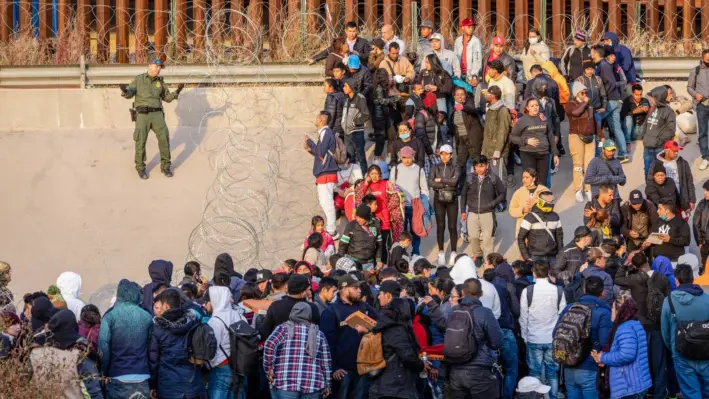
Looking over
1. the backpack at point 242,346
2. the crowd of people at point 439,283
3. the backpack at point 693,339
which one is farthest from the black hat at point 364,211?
A: the backpack at point 693,339

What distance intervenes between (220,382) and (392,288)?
1.71m

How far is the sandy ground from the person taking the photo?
704 inches

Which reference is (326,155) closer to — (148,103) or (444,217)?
(444,217)

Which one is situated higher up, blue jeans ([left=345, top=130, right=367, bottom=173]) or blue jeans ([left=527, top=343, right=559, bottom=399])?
blue jeans ([left=345, top=130, right=367, bottom=173])

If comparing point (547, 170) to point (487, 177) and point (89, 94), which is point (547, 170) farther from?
point (89, 94)

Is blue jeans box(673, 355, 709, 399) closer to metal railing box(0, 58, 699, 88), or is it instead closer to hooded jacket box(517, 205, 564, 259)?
hooded jacket box(517, 205, 564, 259)

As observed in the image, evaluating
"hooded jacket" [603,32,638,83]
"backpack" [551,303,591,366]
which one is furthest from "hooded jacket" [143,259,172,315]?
"hooded jacket" [603,32,638,83]

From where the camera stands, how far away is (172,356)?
1145cm

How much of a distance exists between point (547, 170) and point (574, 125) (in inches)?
41.6

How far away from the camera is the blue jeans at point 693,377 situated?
12.4m

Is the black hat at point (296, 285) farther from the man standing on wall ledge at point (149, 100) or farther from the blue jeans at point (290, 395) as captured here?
the man standing on wall ledge at point (149, 100)

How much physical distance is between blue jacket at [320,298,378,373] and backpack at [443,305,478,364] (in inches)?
26.5

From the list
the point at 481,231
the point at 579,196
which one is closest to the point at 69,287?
the point at 481,231

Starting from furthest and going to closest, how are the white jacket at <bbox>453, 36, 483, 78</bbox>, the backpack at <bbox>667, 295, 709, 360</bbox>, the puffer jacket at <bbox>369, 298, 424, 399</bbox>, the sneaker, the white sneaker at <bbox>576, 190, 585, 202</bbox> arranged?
the white jacket at <bbox>453, 36, 483, 78</bbox>, the sneaker, the white sneaker at <bbox>576, 190, 585, 202</bbox>, the backpack at <bbox>667, 295, 709, 360</bbox>, the puffer jacket at <bbox>369, 298, 424, 399</bbox>
